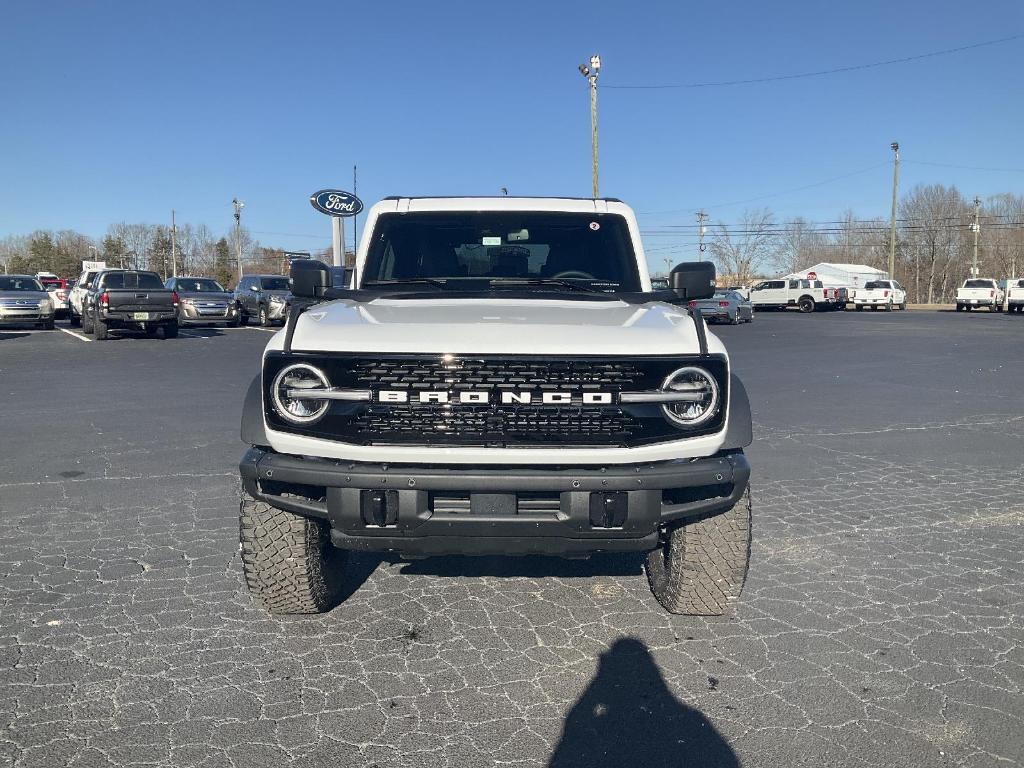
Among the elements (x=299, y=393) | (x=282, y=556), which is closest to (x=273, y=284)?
(x=282, y=556)

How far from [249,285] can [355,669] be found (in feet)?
83.8

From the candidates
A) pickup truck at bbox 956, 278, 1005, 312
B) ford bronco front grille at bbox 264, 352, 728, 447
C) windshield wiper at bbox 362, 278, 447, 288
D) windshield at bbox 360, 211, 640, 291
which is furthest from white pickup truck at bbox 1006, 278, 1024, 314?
ford bronco front grille at bbox 264, 352, 728, 447

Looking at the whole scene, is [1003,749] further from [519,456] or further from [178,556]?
[178,556]

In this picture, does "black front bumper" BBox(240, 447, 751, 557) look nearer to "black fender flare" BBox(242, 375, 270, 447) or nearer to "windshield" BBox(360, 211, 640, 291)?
"black fender flare" BBox(242, 375, 270, 447)

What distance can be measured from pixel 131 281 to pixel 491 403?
19728 mm

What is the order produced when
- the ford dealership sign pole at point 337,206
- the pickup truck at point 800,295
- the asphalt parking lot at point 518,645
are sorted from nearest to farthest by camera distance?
1. the asphalt parking lot at point 518,645
2. the ford dealership sign pole at point 337,206
3. the pickup truck at point 800,295

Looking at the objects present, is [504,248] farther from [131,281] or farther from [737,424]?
[131,281]

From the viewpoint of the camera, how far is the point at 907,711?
2.97 metres

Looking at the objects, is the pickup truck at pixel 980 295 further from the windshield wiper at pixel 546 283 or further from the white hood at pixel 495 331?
the white hood at pixel 495 331

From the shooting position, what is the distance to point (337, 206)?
1490 cm

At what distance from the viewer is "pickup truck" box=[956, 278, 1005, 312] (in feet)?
140

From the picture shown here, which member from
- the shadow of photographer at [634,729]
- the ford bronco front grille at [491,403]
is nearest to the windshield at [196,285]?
the ford bronco front grille at [491,403]

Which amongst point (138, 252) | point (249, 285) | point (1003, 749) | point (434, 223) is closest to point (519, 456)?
point (1003, 749)

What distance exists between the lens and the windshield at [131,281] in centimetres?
2013
